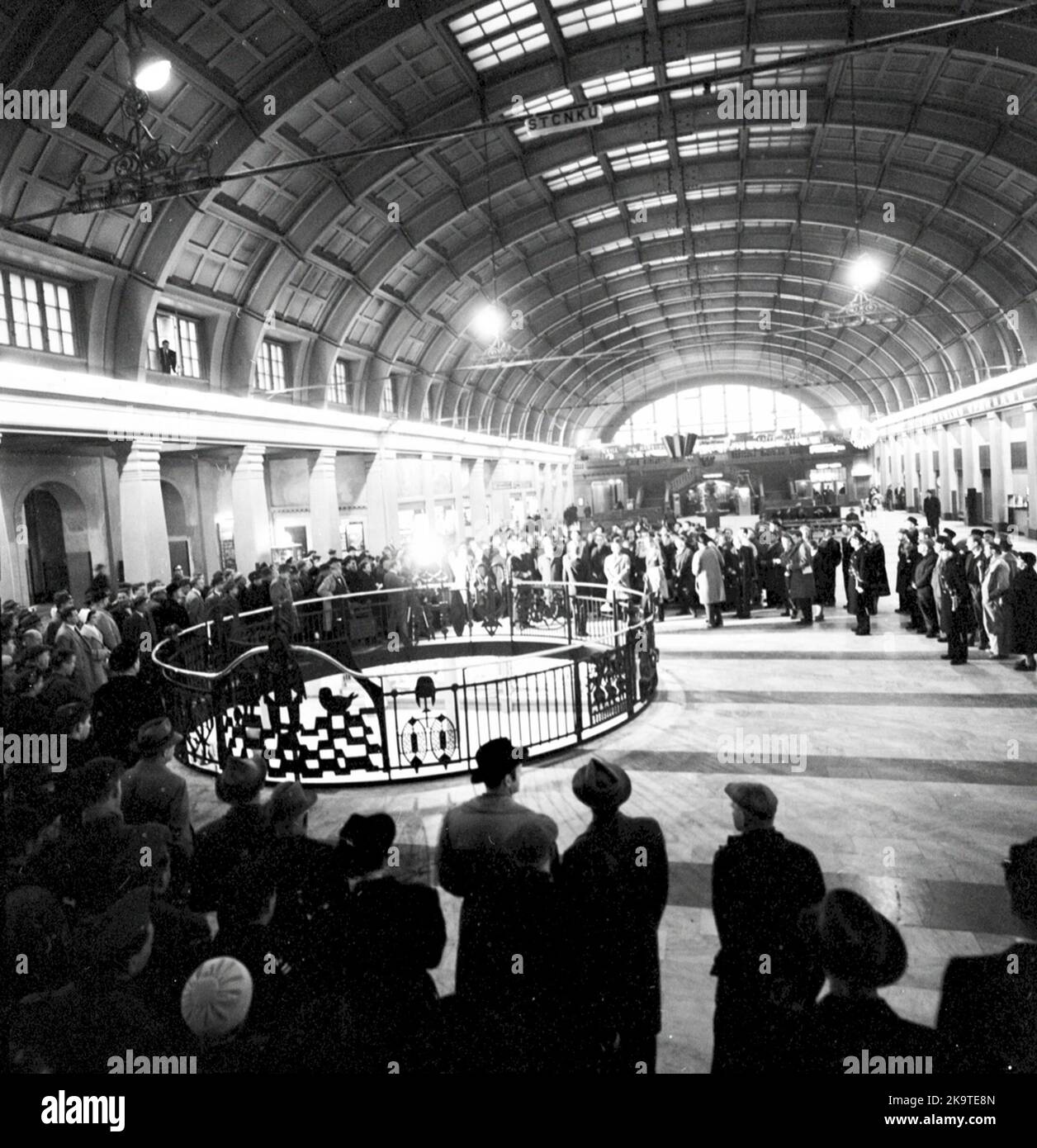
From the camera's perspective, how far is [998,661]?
435 inches

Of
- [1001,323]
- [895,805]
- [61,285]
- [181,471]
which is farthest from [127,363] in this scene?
[1001,323]

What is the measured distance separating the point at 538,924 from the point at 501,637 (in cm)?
1346

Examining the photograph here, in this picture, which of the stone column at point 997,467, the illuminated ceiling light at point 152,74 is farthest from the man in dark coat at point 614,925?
the stone column at point 997,467

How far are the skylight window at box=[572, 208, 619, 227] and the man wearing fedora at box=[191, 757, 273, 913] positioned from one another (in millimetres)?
28866

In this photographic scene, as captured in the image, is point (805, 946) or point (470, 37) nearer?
point (805, 946)

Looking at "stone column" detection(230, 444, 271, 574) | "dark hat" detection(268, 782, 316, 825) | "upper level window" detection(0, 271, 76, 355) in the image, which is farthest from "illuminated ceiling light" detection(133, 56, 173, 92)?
"stone column" detection(230, 444, 271, 574)

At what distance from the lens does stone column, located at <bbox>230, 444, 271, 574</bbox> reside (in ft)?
66.0

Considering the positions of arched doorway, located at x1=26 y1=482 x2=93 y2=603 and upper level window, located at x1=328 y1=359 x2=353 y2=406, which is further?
upper level window, located at x1=328 y1=359 x2=353 y2=406

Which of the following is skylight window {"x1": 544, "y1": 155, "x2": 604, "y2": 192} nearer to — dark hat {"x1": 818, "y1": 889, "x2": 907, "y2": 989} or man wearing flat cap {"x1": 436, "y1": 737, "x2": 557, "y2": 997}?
man wearing flat cap {"x1": 436, "y1": 737, "x2": 557, "y2": 997}

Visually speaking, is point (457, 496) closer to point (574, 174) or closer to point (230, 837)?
point (574, 174)

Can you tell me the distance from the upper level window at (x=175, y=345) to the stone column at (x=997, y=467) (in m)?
27.8

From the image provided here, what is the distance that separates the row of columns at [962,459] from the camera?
2725 centimetres

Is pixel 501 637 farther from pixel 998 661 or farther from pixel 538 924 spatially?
pixel 538 924

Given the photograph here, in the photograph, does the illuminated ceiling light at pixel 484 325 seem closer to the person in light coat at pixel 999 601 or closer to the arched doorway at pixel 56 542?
the arched doorway at pixel 56 542
